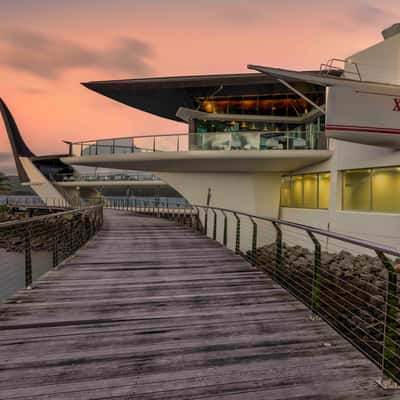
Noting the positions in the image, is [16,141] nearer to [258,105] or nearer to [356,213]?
[258,105]

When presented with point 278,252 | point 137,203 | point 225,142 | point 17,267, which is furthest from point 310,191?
point 137,203

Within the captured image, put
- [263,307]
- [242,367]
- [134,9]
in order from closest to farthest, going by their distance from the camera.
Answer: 1. [242,367]
2. [263,307]
3. [134,9]

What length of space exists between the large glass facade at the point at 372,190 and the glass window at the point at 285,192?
14.9ft

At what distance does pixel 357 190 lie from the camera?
41.2ft

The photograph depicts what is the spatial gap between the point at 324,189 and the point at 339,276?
6019 millimetres

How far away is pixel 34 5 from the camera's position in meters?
20.4

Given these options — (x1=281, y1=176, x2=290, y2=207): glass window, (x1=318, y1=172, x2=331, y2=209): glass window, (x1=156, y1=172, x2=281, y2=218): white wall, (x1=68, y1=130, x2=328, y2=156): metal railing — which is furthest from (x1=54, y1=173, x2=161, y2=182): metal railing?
(x1=318, y1=172, x2=331, y2=209): glass window

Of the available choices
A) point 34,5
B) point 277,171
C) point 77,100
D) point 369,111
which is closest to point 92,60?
point 34,5

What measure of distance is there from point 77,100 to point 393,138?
98353 mm

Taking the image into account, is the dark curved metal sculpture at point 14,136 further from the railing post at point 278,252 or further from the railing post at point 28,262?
the railing post at point 278,252

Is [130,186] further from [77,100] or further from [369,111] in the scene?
[77,100]

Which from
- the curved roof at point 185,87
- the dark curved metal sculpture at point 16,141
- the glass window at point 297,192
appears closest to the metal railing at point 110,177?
the curved roof at point 185,87

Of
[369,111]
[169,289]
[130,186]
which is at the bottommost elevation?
[169,289]

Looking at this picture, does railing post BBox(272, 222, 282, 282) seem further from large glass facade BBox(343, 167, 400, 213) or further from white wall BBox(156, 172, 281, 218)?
white wall BBox(156, 172, 281, 218)
